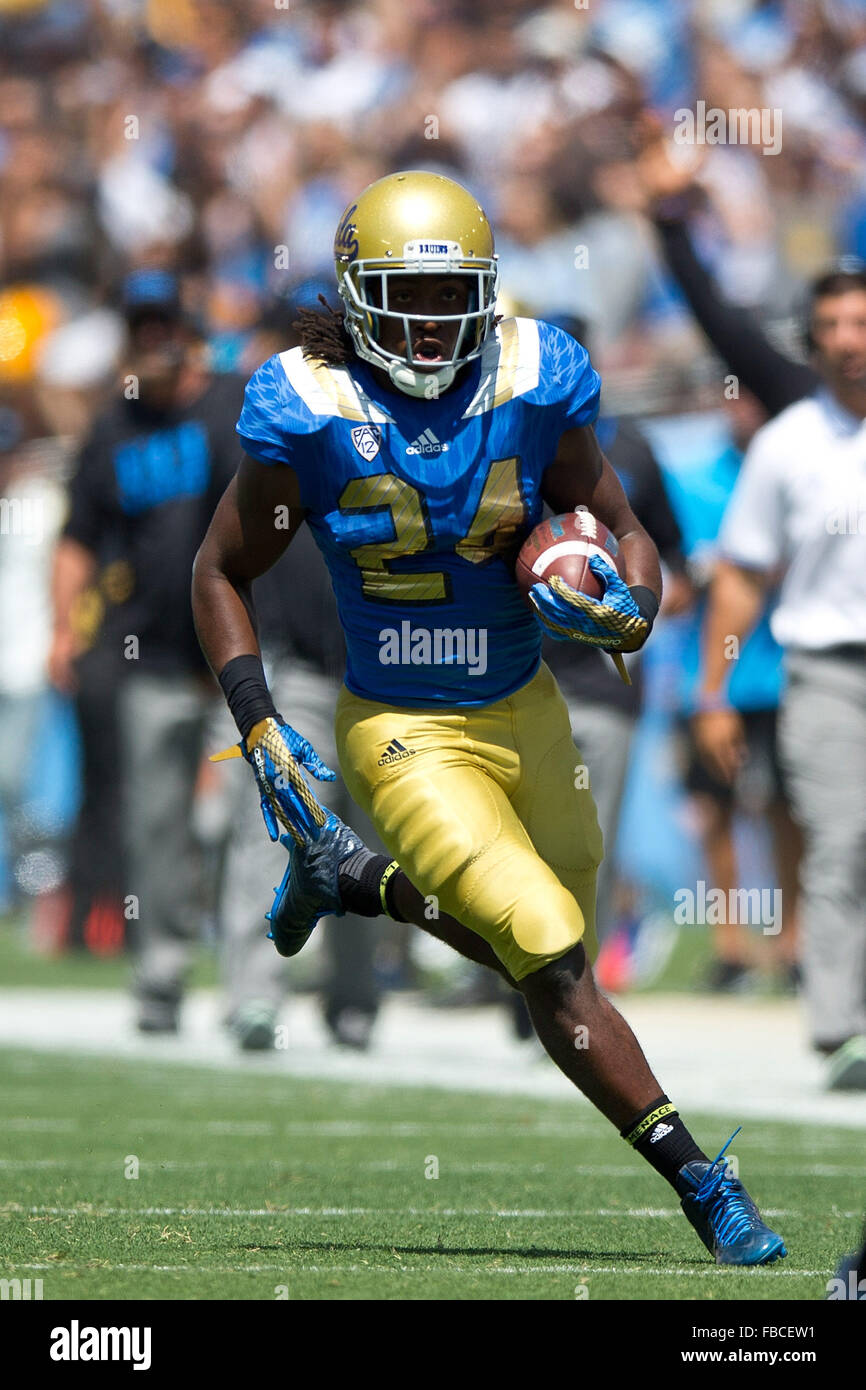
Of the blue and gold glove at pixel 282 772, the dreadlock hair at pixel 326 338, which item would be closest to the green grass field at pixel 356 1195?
the blue and gold glove at pixel 282 772

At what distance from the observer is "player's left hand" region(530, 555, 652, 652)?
4645 millimetres

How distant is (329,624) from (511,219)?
5539mm

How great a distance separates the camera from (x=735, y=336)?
28.3 feet

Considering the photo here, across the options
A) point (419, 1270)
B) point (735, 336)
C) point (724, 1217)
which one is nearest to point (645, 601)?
point (724, 1217)

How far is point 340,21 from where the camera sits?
15836 mm

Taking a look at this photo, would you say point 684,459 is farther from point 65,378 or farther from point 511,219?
point 65,378

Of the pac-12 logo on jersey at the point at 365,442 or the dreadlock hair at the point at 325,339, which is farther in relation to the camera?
the dreadlock hair at the point at 325,339

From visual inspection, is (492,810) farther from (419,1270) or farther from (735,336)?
(735,336)

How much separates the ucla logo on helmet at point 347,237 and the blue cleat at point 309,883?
3.82 ft

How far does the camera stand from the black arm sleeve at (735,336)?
8.51 metres

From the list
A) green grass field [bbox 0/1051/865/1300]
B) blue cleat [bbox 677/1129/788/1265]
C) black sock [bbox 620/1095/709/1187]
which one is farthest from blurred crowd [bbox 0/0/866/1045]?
blue cleat [bbox 677/1129/788/1265]

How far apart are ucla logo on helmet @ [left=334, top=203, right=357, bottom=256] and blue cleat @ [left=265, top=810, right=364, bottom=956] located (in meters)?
1.17

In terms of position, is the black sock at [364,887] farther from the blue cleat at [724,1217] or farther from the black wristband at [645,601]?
the blue cleat at [724,1217]

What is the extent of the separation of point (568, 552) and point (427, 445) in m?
0.40
